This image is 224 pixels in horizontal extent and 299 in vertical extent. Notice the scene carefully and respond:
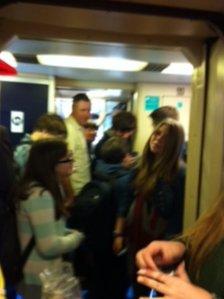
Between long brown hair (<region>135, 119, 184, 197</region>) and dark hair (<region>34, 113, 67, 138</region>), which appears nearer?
long brown hair (<region>135, 119, 184, 197</region>)

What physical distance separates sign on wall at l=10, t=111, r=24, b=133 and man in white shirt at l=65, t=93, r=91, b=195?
5.73 feet

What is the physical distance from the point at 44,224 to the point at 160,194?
0.58 m

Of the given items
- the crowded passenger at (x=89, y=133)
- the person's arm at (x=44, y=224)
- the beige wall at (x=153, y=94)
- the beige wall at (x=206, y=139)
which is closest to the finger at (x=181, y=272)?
the beige wall at (x=206, y=139)

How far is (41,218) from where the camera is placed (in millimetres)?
1839

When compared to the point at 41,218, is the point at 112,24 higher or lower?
higher

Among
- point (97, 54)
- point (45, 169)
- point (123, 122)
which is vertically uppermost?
point (97, 54)

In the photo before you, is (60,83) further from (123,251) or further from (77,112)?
(123,251)

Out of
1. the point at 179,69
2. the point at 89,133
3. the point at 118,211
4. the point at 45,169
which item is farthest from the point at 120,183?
the point at 179,69

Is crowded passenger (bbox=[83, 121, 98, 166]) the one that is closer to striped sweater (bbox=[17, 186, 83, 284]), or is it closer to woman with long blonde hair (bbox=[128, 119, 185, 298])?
woman with long blonde hair (bbox=[128, 119, 185, 298])

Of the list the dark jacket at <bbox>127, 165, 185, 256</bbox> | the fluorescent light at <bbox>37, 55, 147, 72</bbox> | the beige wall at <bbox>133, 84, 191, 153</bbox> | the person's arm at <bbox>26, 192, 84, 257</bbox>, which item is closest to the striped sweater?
the person's arm at <bbox>26, 192, 84, 257</bbox>

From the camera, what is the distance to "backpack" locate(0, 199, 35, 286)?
6.02 feet

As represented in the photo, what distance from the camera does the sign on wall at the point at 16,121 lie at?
4953 mm

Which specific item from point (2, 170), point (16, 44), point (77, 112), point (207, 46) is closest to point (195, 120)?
point (207, 46)

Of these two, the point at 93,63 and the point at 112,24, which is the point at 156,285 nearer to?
the point at 112,24
